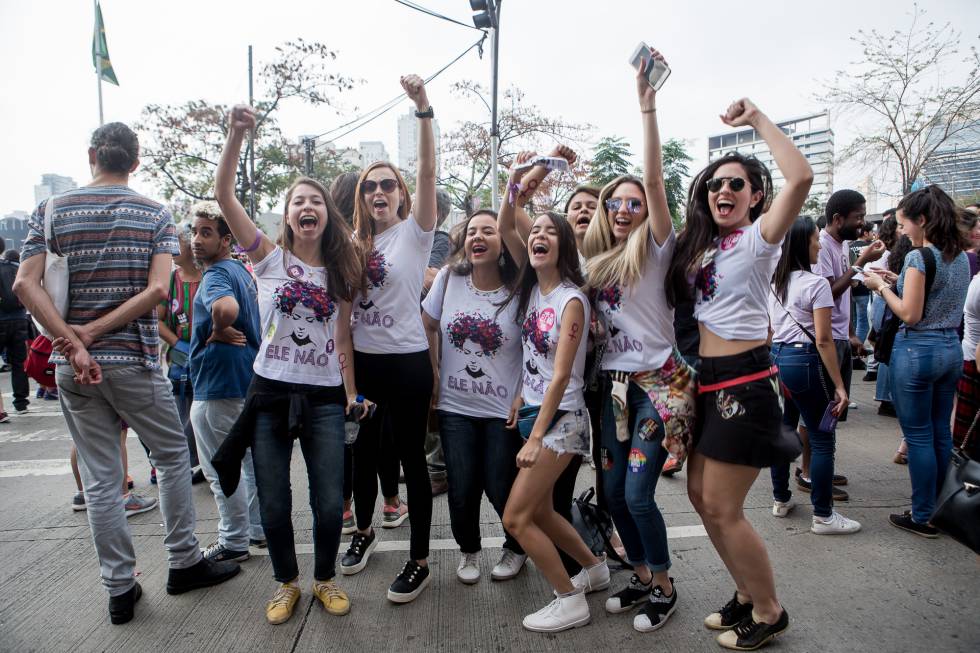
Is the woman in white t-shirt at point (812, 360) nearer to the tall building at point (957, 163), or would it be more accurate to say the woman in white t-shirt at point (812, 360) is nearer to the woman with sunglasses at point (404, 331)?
the woman with sunglasses at point (404, 331)

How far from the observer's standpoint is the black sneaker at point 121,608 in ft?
9.12

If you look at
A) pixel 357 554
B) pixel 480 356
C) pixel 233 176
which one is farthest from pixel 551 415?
pixel 233 176

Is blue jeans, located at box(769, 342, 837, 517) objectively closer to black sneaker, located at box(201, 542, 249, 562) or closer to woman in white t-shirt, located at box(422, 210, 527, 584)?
woman in white t-shirt, located at box(422, 210, 527, 584)

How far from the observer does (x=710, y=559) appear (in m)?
3.33

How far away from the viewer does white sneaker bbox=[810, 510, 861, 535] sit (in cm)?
357

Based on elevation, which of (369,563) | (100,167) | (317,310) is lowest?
(369,563)

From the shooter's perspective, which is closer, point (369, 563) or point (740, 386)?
point (740, 386)

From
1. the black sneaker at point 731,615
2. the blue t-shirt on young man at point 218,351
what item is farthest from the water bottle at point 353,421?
the black sneaker at point 731,615

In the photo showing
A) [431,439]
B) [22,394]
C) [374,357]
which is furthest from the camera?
[22,394]

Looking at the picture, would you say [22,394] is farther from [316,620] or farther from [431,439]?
[316,620]

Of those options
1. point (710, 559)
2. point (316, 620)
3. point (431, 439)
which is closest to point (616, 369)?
point (710, 559)

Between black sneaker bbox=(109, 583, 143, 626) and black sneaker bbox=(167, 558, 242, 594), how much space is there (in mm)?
212

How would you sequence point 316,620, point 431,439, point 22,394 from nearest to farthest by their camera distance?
point 316,620
point 431,439
point 22,394

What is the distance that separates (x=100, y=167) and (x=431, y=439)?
9.51 ft
